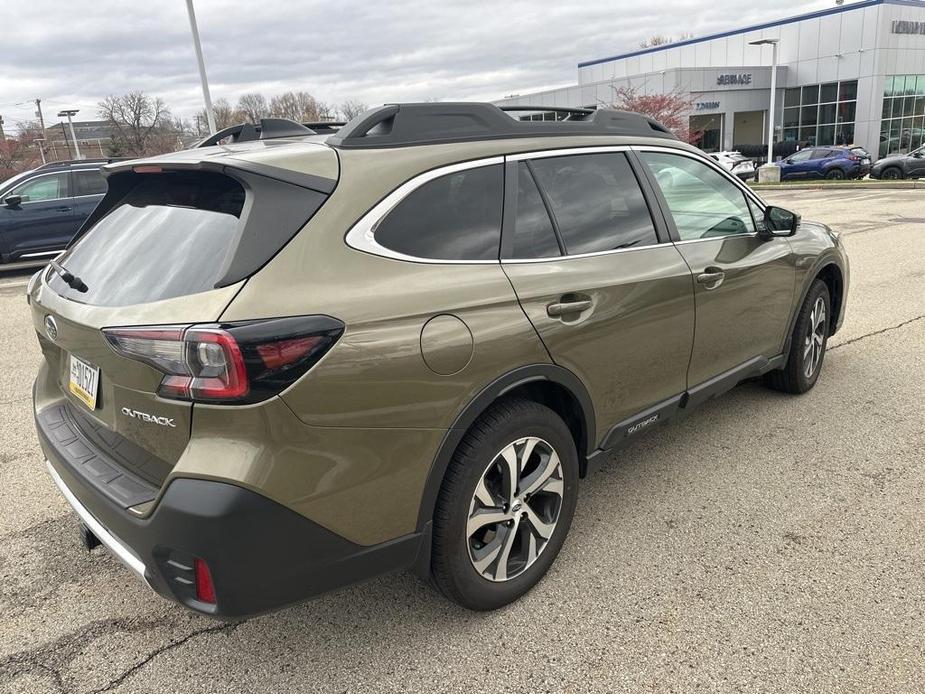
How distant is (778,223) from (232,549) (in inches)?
137

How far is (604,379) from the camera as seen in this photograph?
2869 millimetres

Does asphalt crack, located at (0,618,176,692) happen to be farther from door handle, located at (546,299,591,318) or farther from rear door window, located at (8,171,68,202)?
rear door window, located at (8,171,68,202)

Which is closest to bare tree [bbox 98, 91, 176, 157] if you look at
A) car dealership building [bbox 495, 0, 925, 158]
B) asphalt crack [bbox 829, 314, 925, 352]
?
car dealership building [bbox 495, 0, 925, 158]

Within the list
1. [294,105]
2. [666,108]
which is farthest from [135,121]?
[666,108]

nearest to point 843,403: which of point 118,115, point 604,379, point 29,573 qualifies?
point 604,379

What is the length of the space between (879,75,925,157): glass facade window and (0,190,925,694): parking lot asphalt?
1796 inches

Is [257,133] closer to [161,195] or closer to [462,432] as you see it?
[161,195]

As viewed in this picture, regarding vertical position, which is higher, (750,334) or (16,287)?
(750,334)

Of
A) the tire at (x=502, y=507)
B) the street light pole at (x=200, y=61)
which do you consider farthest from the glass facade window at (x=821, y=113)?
the tire at (x=502, y=507)

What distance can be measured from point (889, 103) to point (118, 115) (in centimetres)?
6652

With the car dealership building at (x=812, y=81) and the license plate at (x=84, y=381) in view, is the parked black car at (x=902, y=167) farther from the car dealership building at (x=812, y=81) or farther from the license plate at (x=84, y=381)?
the license plate at (x=84, y=381)

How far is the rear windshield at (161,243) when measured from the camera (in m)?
2.09

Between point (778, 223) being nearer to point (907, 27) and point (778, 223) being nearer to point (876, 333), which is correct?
point (876, 333)

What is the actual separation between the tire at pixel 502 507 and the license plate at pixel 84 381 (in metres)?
1.21
